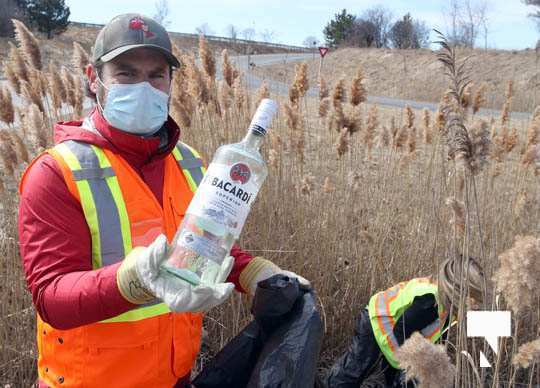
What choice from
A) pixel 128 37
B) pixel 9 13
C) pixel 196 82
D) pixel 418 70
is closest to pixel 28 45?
pixel 196 82

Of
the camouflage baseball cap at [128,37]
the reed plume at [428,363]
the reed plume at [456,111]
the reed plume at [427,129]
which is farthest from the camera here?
the reed plume at [427,129]

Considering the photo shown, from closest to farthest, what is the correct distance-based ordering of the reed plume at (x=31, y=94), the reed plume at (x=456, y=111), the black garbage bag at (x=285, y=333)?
the reed plume at (x=456, y=111), the black garbage bag at (x=285, y=333), the reed plume at (x=31, y=94)

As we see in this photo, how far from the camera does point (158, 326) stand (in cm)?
167

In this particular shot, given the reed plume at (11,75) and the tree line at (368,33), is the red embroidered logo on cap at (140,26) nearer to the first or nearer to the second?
the reed plume at (11,75)

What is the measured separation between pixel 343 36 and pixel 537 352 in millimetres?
47390

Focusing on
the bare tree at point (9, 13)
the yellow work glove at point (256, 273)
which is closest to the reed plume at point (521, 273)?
the yellow work glove at point (256, 273)

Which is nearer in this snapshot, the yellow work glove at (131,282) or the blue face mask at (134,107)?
the yellow work glove at (131,282)

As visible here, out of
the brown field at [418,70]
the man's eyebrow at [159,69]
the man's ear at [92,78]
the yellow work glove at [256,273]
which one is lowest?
the yellow work glove at [256,273]

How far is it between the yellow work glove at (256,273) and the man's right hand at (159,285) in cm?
54

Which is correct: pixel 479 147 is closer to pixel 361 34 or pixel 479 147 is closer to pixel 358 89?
pixel 358 89

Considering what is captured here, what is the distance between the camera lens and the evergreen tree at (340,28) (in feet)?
150

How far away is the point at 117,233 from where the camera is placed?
5.13ft

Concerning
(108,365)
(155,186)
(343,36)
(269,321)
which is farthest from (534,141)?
(343,36)

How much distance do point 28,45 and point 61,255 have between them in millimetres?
2645
